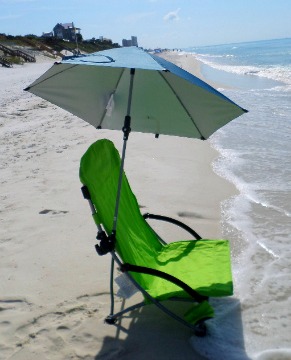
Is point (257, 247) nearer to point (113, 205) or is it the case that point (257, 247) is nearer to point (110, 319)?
point (113, 205)

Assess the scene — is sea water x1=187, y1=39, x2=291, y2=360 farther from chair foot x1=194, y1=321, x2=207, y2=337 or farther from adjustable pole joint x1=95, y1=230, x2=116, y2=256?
adjustable pole joint x1=95, y1=230, x2=116, y2=256

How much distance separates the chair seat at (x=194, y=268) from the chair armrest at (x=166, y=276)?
102 millimetres

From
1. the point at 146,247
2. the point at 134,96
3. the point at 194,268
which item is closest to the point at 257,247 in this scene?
the point at 194,268

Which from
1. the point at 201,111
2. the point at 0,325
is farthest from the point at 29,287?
the point at 201,111

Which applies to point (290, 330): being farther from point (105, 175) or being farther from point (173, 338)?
point (105, 175)

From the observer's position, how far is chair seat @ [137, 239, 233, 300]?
9.85 feet

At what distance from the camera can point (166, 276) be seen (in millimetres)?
2803

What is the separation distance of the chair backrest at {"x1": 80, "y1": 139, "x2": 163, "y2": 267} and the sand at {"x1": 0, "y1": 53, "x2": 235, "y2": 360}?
46 cm

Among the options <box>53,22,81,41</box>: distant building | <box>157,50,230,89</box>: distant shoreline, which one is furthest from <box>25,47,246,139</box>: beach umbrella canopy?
<box>53,22,81,41</box>: distant building

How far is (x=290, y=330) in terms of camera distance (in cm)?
308

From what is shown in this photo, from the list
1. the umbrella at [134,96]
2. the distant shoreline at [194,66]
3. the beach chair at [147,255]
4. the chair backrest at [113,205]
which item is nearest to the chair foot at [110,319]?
the beach chair at [147,255]

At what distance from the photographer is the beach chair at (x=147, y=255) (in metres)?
2.83

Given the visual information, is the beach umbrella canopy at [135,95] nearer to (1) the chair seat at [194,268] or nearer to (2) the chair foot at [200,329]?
(1) the chair seat at [194,268]

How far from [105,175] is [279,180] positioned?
3986 millimetres
